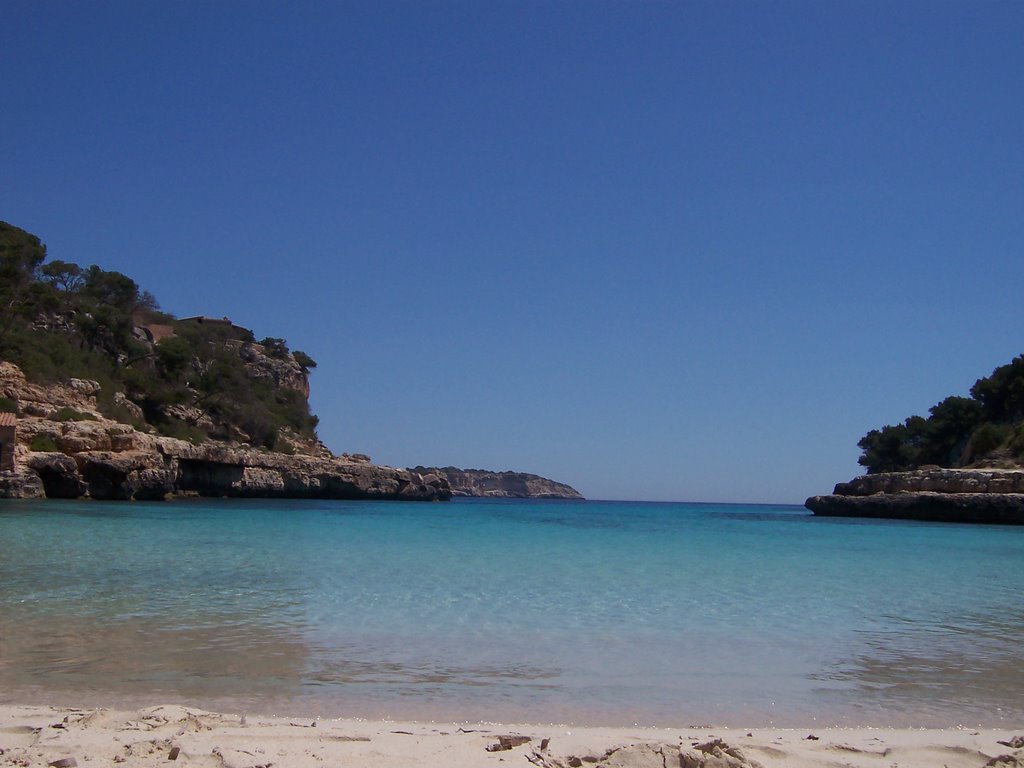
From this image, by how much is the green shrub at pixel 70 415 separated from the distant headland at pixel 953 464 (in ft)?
125

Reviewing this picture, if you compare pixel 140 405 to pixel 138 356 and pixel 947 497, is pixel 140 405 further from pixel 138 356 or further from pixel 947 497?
pixel 947 497

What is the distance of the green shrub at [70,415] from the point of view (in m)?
31.8

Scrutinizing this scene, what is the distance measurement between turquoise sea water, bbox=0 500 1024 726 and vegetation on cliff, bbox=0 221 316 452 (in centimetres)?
2717

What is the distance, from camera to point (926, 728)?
4.48m

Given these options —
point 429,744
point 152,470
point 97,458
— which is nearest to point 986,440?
point 152,470

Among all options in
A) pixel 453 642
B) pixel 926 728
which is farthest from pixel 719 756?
pixel 453 642

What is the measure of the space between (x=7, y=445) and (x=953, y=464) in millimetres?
54375

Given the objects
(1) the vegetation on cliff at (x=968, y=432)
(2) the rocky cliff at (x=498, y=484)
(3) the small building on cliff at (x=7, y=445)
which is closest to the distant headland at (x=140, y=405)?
(3) the small building on cliff at (x=7, y=445)

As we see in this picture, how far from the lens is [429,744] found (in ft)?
12.7

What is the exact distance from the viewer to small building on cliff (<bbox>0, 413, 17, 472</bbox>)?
87.9ft

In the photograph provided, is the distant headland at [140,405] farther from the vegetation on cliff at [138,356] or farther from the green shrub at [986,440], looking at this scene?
the green shrub at [986,440]

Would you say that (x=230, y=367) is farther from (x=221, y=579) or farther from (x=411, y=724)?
(x=411, y=724)

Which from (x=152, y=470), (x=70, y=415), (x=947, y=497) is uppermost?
(x=70, y=415)

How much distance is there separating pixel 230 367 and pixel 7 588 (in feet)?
151
